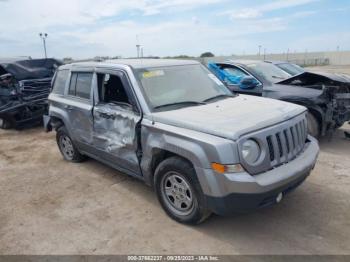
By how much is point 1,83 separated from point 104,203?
21.2 feet

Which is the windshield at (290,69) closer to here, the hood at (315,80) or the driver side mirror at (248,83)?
the hood at (315,80)

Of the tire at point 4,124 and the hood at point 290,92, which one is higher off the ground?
the hood at point 290,92

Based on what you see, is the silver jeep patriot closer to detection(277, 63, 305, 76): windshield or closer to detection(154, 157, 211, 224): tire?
detection(154, 157, 211, 224): tire

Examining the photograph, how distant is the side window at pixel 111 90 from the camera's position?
428 centimetres

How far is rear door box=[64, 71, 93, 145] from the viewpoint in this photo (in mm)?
4891

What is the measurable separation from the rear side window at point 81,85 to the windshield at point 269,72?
160 inches

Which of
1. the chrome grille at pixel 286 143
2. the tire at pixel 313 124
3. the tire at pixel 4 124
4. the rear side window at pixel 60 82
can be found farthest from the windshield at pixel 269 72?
the tire at pixel 4 124

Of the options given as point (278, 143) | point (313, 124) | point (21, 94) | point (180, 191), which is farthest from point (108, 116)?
point (21, 94)

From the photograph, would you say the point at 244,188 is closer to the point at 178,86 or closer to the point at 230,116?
the point at 230,116

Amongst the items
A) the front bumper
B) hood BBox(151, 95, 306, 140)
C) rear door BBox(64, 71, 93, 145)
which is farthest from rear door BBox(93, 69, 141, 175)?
the front bumper

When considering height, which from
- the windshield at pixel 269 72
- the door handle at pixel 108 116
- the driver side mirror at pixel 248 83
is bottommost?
the door handle at pixel 108 116

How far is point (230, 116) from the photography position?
3.46 m

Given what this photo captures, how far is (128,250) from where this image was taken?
10.8ft

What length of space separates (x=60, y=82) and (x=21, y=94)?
3745 mm
